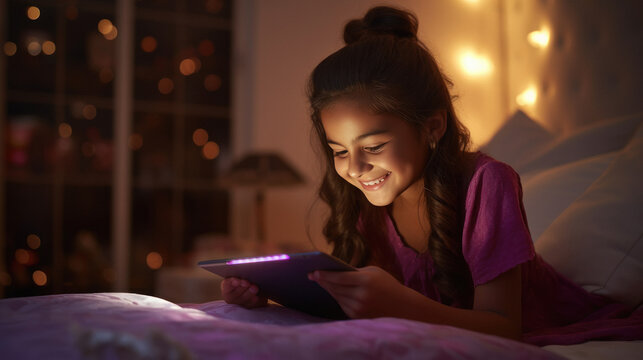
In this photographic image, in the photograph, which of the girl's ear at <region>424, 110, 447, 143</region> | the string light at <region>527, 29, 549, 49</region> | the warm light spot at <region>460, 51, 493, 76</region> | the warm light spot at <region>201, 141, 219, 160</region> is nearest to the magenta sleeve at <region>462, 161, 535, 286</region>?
the girl's ear at <region>424, 110, 447, 143</region>

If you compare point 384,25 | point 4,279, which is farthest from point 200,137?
point 384,25

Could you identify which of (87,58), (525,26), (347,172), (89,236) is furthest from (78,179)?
(347,172)

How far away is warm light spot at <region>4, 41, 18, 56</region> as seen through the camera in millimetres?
3336

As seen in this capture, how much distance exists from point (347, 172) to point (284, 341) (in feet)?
1.69

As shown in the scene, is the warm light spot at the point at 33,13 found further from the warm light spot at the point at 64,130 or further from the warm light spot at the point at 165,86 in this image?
the warm light spot at the point at 165,86

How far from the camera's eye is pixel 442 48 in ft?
8.08

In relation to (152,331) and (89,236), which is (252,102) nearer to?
(89,236)

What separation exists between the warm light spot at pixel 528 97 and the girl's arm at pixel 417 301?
1.45 metres

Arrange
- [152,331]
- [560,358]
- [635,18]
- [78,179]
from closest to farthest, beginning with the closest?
[152,331] < [560,358] < [635,18] < [78,179]

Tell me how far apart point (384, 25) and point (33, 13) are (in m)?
3.06

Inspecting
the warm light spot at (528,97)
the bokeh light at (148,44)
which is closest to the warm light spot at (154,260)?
the bokeh light at (148,44)

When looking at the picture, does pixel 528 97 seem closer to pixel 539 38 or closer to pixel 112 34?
pixel 539 38

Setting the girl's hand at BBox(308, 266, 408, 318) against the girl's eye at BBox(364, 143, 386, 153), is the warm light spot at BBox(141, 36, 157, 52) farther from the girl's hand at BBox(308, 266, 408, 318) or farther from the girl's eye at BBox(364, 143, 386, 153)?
the girl's hand at BBox(308, 266, 408, 318)

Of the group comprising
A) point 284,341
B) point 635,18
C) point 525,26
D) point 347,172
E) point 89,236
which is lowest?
point 89,236
